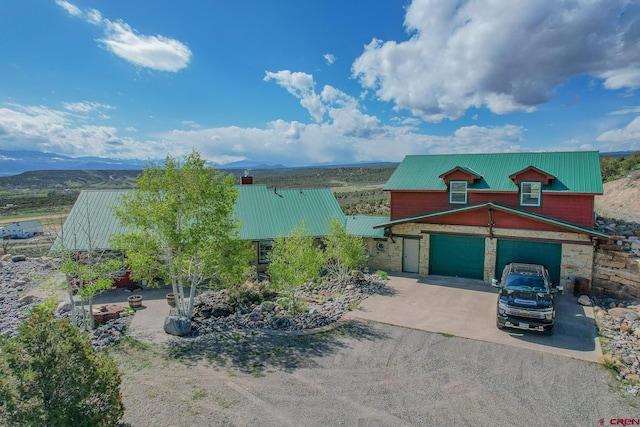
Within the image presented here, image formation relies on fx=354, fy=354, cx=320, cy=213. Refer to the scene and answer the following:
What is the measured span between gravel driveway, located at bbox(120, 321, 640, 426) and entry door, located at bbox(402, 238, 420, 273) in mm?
8669

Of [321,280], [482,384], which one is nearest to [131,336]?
[321,280]

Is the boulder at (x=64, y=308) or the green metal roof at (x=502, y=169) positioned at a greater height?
the green metal roof at (x=502, y=169)

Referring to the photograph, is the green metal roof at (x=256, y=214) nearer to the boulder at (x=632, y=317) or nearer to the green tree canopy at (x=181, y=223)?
the green tree canopy at (x=181, y=223)

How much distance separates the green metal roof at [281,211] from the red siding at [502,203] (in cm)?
393

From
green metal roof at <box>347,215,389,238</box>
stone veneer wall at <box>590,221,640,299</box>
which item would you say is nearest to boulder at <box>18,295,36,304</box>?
green metal roof at <box>347,215,389,238</box>

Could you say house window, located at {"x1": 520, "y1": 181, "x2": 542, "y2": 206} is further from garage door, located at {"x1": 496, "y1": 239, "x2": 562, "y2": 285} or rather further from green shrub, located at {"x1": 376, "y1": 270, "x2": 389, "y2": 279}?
green shrub, located at {"x1": 376, "y1": 270, "x2": 389, "y2": 279}

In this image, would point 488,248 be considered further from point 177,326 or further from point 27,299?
point 27,299

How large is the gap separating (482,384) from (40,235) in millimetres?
51951

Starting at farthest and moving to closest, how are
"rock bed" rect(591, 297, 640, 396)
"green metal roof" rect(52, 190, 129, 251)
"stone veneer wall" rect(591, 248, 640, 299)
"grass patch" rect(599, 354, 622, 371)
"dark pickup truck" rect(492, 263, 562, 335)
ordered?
"green metal roof" rect(52, 190, 129, 251) < "stone veneer wall" rect(591, 248, 640, 299) < "dark pickup truck" rect(492, 263, 562, 335) < "grass patch" rect(599, 354, 622, 371) < "rock bed" rect(591, 297, 640, 396)

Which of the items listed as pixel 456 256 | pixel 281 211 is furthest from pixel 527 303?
pixel 281 211

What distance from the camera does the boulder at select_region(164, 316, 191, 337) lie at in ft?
42.8

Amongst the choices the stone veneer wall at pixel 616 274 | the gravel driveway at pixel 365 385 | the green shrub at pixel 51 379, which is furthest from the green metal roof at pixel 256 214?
the stone veneer wall at pixel 616 274

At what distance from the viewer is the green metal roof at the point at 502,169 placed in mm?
18062

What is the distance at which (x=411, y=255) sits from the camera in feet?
69.5
